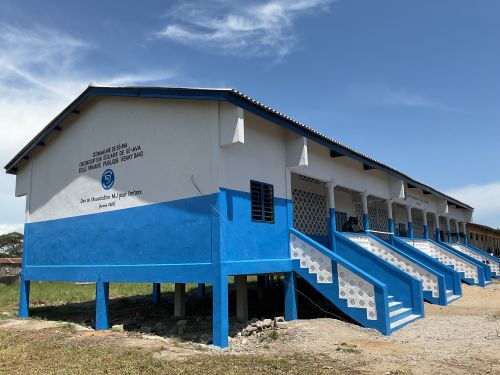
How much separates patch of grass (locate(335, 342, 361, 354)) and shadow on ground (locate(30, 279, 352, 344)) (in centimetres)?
207

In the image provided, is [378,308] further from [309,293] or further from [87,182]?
[87,182]

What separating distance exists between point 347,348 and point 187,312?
27.7ft

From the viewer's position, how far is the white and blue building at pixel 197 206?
9.59 meters

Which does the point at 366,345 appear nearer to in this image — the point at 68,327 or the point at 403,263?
the point at 403,263

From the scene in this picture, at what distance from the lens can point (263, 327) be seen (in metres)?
10.1

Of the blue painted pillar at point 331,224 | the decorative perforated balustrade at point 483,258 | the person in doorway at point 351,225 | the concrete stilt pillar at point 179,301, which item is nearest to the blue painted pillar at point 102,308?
the concrete stilt pillar at point 179,301

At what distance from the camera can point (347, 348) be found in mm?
8133

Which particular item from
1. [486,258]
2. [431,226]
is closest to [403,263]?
[486,258]

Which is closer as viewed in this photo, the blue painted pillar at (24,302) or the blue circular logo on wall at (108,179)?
the blue circular logo on wall at (108,179)

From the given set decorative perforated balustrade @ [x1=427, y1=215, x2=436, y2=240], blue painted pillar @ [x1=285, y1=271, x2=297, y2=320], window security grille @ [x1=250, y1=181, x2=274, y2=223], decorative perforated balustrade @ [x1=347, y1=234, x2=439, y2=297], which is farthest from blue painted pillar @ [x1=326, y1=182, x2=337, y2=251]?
decorative perforated balustrade @ [x1=427, y1=215, x2=436, y2=240]

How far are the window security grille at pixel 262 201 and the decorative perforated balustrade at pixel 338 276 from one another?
1040 mm

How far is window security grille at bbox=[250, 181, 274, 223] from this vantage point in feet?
34.6

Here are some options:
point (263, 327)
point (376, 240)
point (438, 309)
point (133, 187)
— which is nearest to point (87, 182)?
point (133, 187)

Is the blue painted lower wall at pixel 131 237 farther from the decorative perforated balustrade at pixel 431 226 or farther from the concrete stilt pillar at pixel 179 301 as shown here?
the decorative perforated balustrade at pixel 431 226
